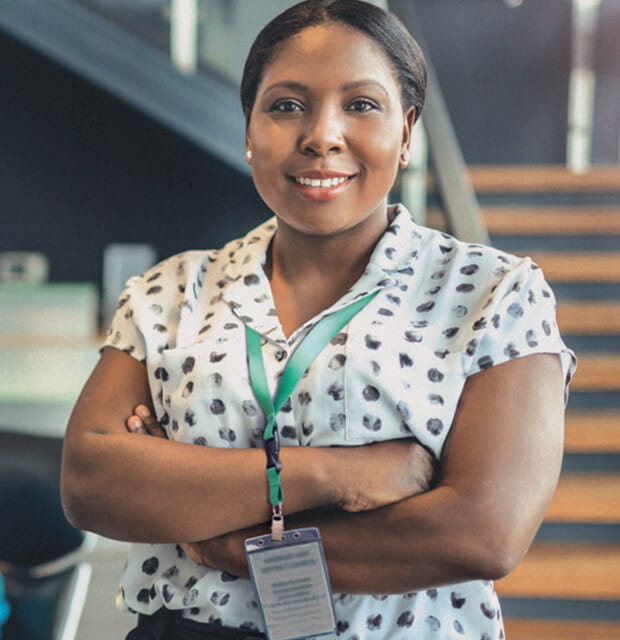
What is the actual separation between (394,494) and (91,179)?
5471 mm

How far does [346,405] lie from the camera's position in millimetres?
1201

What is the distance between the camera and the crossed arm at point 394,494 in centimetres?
117

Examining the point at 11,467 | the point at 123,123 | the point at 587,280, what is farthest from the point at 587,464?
Answer: the point at 123,123

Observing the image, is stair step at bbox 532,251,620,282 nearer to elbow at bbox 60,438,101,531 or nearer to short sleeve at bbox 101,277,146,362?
short sleeve at bbox 101,277,146,362

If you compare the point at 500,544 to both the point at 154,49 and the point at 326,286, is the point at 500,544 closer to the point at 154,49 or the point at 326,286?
the point at 326,286

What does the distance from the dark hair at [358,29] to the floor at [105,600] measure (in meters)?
0.94

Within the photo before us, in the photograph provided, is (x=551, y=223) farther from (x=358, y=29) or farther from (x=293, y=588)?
(x=293, y=588)

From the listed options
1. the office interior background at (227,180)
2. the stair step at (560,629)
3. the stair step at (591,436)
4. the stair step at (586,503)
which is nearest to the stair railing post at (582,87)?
the office interior background at (227,180)

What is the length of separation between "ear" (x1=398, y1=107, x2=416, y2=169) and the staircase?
1390mm

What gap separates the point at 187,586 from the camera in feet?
4.14

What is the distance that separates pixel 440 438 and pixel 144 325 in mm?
462

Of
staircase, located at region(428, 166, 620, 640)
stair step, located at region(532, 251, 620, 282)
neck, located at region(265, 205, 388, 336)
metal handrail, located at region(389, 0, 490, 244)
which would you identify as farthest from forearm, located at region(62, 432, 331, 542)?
stair step, located at region(532, 251, 620, 282)

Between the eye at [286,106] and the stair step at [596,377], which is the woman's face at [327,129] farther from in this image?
the stair step at [596,377]

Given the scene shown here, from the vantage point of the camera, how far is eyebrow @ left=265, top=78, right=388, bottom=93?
Answer: 1.26 m
